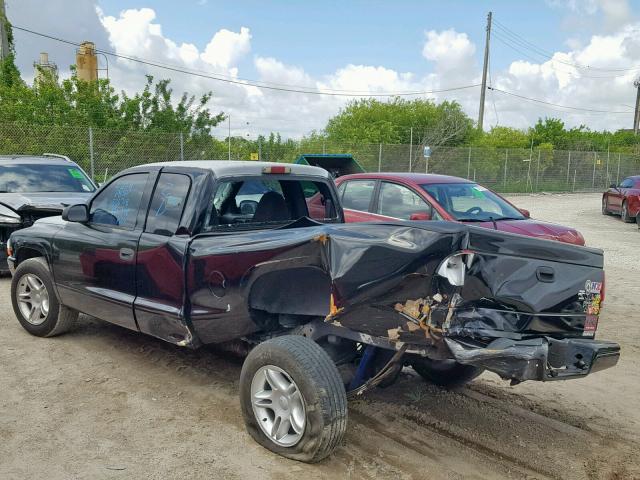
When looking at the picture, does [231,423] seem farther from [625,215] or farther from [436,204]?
[625,215]

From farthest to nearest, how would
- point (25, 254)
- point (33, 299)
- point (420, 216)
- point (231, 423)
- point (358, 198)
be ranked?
point (358, 198), point (420, 216), point (25, 254), point (33, 299), point (231, 423)

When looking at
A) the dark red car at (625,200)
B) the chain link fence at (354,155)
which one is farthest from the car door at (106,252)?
the dark red car at (625,200)

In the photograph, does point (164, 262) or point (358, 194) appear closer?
point (164, 262)

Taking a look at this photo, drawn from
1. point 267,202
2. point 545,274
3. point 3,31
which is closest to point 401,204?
point 267,202

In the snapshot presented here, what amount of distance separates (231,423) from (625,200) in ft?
57.5

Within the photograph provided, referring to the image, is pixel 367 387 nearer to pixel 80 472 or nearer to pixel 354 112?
pixel 80 472

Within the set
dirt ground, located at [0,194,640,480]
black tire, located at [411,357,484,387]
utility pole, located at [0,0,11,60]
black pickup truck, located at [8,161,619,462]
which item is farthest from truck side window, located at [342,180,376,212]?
utility pole, located at [0,0,11,60]

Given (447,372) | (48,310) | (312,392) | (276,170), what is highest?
(276,170)

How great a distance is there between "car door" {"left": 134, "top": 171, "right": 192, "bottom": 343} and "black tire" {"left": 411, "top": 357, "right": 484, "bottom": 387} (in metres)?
1.82

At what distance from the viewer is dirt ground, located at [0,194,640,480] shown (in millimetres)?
3498

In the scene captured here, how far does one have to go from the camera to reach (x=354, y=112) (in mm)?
43844

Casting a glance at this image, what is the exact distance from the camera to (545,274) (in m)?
3.36

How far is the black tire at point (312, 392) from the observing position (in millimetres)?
3324

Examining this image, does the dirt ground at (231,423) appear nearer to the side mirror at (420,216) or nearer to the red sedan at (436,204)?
the red sedan at (436,204)
